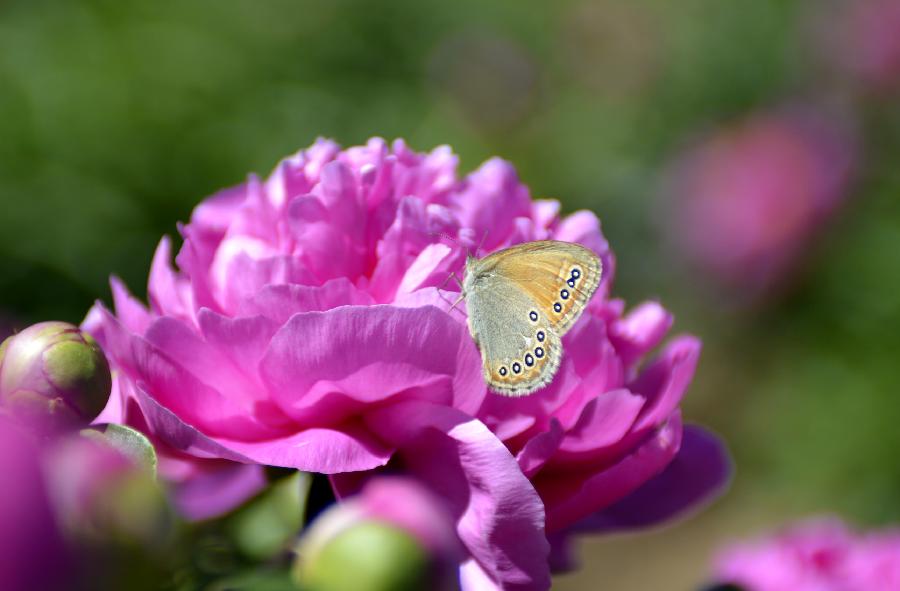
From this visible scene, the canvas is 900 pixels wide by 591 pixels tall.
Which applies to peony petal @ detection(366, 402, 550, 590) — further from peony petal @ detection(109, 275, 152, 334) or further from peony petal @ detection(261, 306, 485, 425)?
peony petal @ detection(109, 275, 152, 334)

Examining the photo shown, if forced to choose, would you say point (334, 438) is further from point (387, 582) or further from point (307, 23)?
point (307, 23)

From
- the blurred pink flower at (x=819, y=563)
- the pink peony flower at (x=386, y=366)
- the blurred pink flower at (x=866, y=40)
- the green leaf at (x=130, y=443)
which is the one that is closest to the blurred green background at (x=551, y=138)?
the blurred pink flower at (x=866, y=40)

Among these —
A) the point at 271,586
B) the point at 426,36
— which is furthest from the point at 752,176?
the point at 271,586

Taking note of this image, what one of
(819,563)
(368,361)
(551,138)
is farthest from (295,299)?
(551,138)

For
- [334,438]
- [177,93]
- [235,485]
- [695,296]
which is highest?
[334,438]

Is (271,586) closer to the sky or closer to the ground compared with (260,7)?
closer to the sky

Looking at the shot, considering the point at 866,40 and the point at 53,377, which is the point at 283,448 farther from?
the point at 866,40
